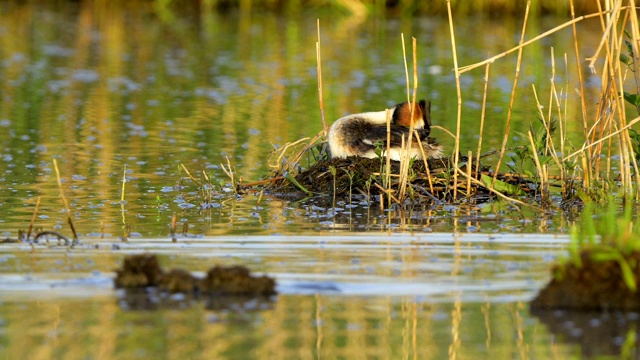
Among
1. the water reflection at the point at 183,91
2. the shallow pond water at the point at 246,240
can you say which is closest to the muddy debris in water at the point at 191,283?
the shallow pond water at the point at 246,240

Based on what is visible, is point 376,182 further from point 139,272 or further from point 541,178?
point 139,272

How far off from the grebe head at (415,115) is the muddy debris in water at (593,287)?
451 cm

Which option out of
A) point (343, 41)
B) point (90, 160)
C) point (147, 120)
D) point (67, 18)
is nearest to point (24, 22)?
point (67, 18)

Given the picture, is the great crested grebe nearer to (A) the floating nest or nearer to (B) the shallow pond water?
(A) the floating nest

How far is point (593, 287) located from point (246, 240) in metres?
2.68

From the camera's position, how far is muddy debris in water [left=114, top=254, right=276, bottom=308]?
19.7 ft

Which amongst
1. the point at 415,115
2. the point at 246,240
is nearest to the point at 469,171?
the point at 415,115

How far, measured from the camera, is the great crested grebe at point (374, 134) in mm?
10141

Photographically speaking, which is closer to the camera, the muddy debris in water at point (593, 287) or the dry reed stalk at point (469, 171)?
the muddy debris in water at point (593, 287)

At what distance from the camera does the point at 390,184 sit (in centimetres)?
957

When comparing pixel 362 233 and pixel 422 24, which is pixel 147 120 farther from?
pixel 422 24

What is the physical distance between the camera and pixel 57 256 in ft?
23.0

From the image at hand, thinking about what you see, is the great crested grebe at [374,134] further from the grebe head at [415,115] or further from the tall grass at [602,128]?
the tall grass at [602,128]

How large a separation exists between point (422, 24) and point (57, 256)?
25162mm
